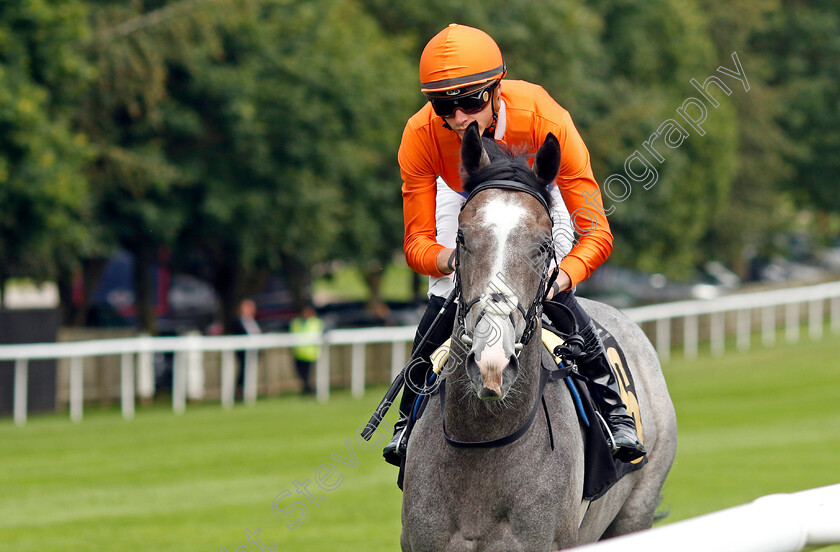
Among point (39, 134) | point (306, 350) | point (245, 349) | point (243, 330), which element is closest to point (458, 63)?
point (39, 134)

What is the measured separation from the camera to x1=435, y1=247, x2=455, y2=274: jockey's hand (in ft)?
13.9

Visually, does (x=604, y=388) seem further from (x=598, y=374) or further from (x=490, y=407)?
(x=490, y=407)

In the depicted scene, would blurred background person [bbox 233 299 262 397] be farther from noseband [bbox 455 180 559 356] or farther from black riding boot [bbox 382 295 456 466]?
noseband [bbox 455 180 559 356]

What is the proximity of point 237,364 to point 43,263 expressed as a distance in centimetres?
338

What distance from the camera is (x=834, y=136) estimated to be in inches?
1490

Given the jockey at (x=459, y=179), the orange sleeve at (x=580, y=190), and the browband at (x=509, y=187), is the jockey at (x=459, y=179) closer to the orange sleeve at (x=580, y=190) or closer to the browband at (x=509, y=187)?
the orange sleeve at (x=580, y=190)

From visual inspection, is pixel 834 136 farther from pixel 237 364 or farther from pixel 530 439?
pixel 530 439

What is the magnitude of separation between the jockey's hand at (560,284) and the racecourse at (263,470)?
413 centimetres

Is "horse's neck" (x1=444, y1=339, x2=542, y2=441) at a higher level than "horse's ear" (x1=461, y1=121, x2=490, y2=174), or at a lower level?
lower

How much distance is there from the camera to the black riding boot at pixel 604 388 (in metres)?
4.78

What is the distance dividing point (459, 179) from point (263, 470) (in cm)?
757

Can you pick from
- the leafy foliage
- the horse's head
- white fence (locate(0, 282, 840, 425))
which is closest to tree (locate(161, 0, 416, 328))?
the leafy foliage

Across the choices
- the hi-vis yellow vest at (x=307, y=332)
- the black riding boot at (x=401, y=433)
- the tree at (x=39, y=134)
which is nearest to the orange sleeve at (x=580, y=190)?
the black riding boot at (x=401, y=433)

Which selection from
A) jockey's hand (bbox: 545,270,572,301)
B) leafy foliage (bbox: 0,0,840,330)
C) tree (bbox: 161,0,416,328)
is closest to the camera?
jockey's hand (bbox: 545,270,572,301)
